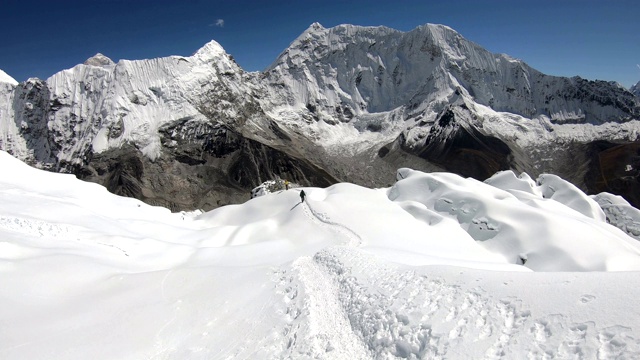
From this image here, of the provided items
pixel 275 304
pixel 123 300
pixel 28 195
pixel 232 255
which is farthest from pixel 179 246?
pixel 28 195

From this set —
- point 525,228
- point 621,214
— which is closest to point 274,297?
point 525,228

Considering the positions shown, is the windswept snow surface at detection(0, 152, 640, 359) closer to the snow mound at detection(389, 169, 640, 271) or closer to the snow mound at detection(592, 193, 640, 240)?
the snow mound at detection(389, 169, 640, 271)

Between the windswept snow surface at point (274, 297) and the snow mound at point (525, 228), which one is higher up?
the snow mound at point (525, 228)

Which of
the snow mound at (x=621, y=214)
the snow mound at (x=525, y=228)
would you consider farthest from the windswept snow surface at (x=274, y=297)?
the snow mound at (x=621, y=214)

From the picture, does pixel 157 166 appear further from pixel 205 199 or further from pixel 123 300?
pixel 123 300

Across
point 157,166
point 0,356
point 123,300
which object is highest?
point 157,166

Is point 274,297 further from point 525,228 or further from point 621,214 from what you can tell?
point 621,214

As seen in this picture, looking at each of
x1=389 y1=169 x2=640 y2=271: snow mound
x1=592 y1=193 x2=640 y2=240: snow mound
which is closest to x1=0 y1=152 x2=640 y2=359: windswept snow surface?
x1=389 y1=169 x2=640 y2=271: snow mound

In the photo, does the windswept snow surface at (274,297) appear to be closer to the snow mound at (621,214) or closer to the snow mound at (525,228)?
the snow mound at (525,228)
